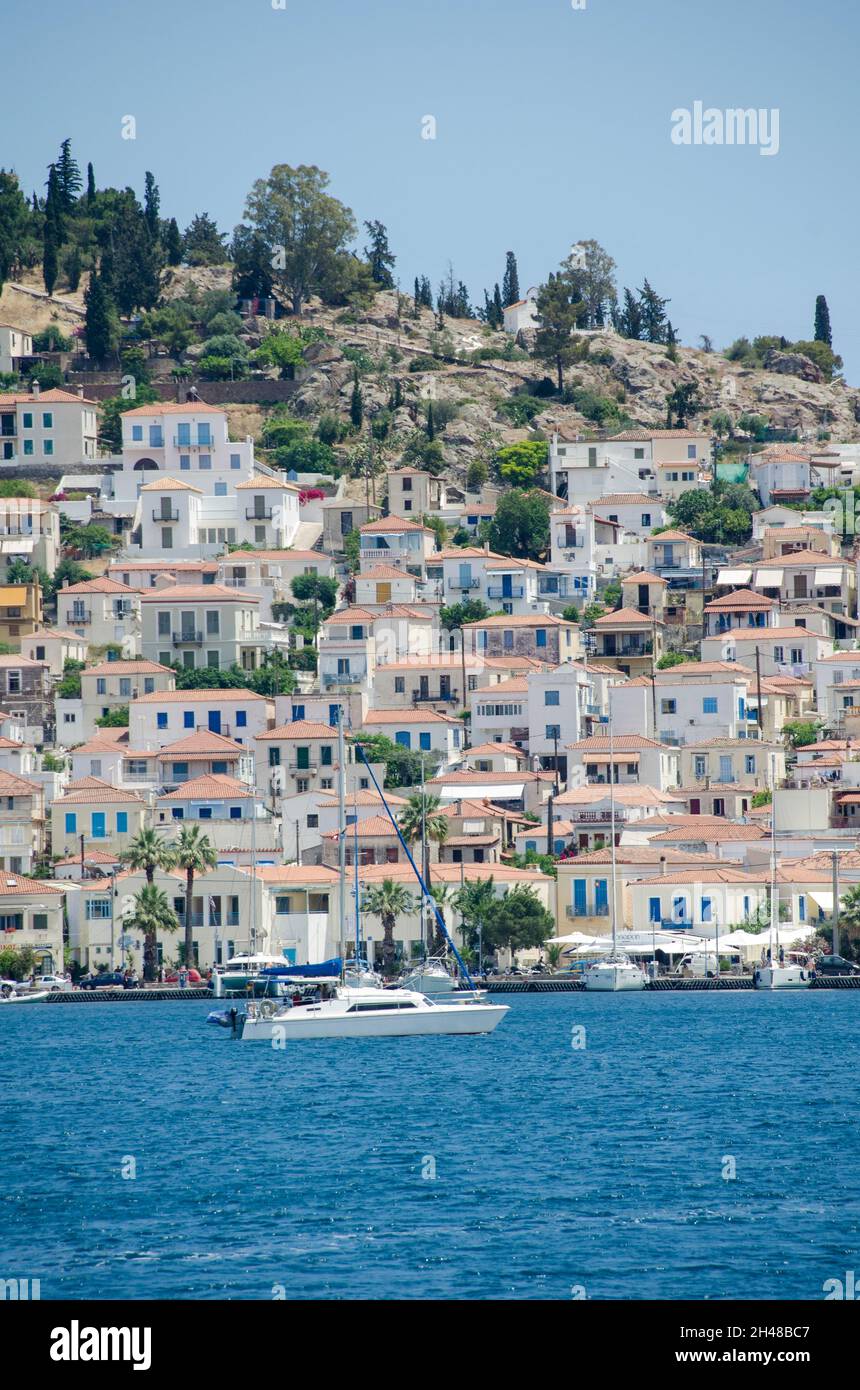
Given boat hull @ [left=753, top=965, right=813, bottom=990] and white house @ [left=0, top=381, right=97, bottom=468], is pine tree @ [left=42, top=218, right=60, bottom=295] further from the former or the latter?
boat hull @ [left=753, top=965, right=813, bottom=990]

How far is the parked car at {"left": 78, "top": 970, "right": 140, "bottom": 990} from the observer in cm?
8531

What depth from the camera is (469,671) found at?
110438 millimetres

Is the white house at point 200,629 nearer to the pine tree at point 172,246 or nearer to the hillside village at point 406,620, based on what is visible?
the hillside village at point 406,620

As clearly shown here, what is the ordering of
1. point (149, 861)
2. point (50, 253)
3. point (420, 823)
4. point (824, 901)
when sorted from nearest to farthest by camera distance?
point (149, 861) < point (824, 901) < point (420, 823) < point (50, 253)

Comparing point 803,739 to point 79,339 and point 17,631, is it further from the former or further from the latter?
point 79,339

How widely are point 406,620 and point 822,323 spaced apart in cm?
6686

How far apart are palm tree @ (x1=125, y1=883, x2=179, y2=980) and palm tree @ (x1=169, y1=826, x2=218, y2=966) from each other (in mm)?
757

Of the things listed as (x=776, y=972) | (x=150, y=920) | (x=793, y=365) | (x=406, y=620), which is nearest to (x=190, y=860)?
(x=150, y=920)

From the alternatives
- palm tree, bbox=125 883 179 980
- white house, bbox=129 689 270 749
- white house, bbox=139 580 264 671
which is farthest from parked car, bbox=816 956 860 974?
white house, bbox=139 580 264 671

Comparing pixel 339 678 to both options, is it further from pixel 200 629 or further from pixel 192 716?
pixel 200 629

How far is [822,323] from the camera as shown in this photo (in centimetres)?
16850
